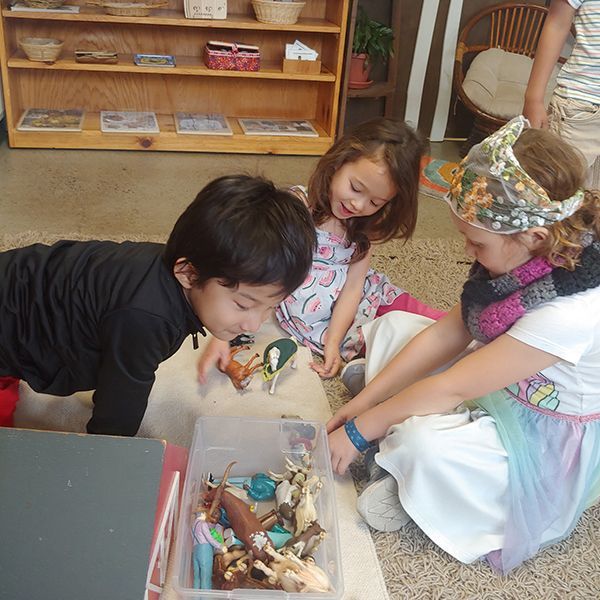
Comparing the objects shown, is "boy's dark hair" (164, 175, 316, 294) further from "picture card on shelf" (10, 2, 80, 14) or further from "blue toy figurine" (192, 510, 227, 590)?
"picture card on shelf" (10, 2, 80, 14)

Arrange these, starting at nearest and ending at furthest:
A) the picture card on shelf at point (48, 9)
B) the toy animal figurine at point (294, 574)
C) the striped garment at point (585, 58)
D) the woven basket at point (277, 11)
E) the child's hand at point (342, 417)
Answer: the toy animal figurine at point (294, 574) → the child's hand at point (342, 417) → the striped garment at point (585, 58) → the picture card on shelf at point (48, 9) → the woven basket at point (277, 11)

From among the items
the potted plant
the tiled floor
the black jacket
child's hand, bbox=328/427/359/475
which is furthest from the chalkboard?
the potted plant

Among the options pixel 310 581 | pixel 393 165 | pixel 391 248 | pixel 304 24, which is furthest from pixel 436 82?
pixel 310 581

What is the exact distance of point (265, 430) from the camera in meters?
1.21

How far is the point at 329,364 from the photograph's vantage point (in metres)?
1.54

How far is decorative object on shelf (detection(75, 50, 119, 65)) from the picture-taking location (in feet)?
8.36

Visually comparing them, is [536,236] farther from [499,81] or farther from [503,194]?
[499,81]

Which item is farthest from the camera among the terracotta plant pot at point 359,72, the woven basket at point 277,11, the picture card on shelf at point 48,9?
the terracotta plant pot at point 359,72

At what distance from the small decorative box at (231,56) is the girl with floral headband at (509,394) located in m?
1.76

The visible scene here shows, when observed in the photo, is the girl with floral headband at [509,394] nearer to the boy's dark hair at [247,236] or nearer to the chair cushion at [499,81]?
the boy's dark hair at [247,236]

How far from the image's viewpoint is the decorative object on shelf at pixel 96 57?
2547 mm

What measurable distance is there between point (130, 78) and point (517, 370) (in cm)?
226

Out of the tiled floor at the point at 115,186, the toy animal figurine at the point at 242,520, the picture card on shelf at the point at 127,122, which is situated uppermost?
the toy animal figurine at the point at 242,520

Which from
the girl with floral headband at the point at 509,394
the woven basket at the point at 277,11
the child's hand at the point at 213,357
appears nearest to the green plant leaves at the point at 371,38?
the woven basket at the point at 277,11
